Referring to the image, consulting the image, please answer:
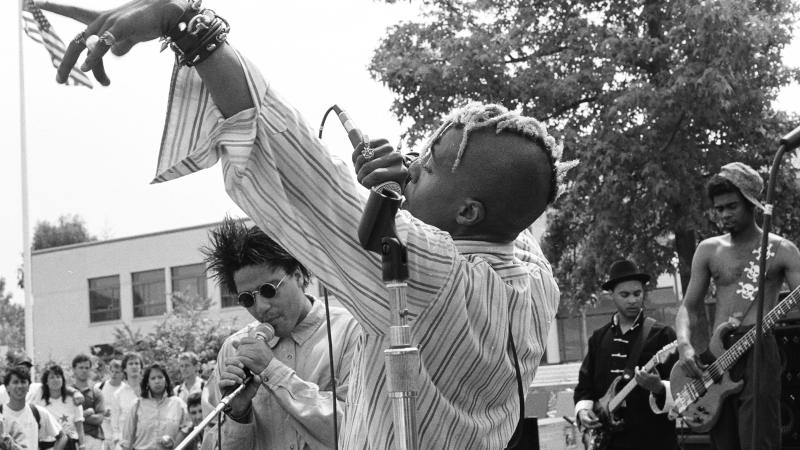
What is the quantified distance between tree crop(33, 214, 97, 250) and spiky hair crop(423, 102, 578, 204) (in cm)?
8134

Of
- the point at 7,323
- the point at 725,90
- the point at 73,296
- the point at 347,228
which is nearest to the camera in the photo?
the point at 347,228

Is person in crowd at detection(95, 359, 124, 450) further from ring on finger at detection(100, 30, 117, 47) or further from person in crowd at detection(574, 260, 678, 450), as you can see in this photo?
ring on finger at detection(100, 30, 117, 47)

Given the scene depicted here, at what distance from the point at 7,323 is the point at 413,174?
9060cm

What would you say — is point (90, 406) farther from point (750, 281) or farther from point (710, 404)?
point (750, 281)

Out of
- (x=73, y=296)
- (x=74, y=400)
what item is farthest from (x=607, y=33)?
(x=73, y=296)

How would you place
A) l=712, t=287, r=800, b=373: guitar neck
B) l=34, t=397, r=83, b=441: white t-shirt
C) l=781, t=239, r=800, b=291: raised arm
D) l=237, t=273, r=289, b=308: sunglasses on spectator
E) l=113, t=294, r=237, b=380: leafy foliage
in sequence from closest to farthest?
l=237, t=273, r=289, b=308: sunglasses on spectator → l=712, t=287, r=800, b=373: guitar neck → l=781, t=239, r=800, b=291: raised arm → l=34, t=397, r=83, b=441: white t-shirt → l=113, t=294, r=237, b=380: leafy foliage

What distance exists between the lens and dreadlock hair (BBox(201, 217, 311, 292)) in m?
3.82

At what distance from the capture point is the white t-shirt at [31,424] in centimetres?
1120

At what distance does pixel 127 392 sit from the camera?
47.1 feet

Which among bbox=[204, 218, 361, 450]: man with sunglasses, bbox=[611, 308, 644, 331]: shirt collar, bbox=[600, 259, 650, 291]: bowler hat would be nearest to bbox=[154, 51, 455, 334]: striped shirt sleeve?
bbox=[204, 218, 361, 450]: man with sunglasses

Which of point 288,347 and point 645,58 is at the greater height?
point 645,58

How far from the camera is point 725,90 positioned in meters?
15.6

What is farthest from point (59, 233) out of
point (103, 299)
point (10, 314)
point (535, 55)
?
point (535, 55)

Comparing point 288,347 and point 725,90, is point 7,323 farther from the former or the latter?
point 288,347
